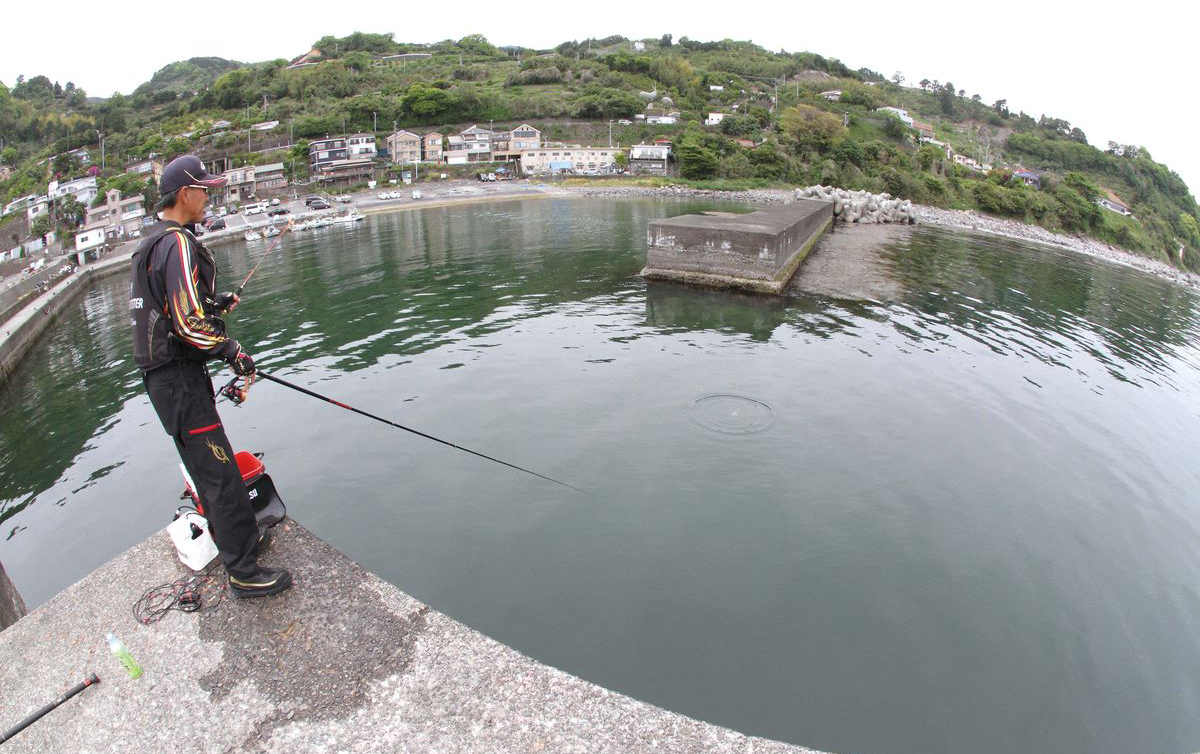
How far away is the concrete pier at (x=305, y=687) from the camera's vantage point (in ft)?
8.99

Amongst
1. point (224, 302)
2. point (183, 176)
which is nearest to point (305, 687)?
point (224, 302)

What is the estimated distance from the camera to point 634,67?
407 feet

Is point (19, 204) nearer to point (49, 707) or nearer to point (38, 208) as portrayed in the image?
point (38, 208)

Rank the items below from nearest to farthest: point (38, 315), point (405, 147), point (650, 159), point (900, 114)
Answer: point (38, 315) < point (650, 159) < point (405, 147) < point (900, 114)

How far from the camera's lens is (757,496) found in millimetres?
6277

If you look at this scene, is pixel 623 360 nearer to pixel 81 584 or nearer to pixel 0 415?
pixel 81 584

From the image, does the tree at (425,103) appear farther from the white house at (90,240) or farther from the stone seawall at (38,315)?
the stone seawall at (38,315)

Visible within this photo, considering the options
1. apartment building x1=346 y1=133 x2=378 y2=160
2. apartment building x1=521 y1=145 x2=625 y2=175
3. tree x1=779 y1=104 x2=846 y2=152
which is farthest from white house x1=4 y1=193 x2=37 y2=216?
tree x1=779 y1=104 x2=846 y2=152

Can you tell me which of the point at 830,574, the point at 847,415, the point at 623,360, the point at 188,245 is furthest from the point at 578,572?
the point at 623,360

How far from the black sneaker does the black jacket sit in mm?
1271

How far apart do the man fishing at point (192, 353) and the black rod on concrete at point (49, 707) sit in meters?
0.71

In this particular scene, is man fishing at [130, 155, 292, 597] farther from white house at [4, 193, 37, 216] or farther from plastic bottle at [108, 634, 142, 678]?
white house at [4, 193, 37, 216]

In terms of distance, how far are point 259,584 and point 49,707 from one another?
0.95 m

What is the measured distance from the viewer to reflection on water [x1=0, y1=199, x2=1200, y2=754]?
4160mm
